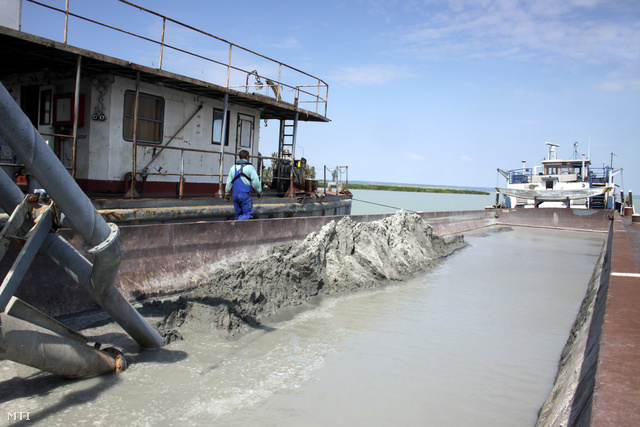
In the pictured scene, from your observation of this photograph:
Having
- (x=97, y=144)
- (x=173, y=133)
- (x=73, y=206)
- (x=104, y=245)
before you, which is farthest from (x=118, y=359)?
(x=173, y=133)

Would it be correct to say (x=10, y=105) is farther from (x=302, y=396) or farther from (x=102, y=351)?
(x=302, y=396)

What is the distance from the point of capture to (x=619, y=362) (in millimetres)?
2498

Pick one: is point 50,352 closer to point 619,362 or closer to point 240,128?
point 619,362

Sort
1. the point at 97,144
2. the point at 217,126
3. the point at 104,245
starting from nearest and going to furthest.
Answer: the point at 104,245 → the point at 97,144 → the point at 217,126

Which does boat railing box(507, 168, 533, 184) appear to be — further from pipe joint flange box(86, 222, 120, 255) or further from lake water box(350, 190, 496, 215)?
pipe joint flange box(86, 222, 120, 255)

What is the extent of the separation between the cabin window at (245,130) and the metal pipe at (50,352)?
10546mm

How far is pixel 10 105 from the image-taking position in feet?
9.77

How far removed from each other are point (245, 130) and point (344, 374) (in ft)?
35.6

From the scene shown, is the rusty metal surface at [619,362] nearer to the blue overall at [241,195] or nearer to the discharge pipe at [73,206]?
the discharge pipe at [73,206]

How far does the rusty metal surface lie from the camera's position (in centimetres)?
192

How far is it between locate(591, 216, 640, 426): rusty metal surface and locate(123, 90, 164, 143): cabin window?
975 cm

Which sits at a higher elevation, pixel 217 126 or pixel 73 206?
pixel 217 126

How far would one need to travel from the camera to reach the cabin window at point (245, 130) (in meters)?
14.0

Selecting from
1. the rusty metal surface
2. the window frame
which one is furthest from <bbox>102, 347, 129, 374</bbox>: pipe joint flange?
the window frame
